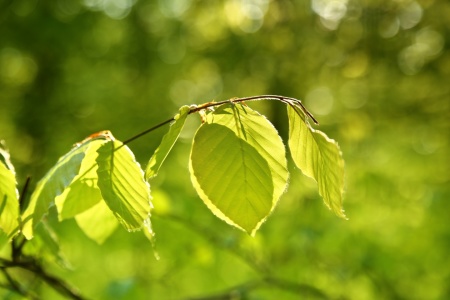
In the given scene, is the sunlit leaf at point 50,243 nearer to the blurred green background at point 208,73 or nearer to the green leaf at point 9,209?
the green leaf at point 9,209

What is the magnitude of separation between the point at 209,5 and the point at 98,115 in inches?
56.2

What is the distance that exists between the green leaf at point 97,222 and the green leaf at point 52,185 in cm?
22

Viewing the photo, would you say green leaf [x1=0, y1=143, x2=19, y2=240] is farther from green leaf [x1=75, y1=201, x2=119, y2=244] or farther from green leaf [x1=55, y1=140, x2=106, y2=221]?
green leaf [x1=75, y1=201, x2=119, y2=244]

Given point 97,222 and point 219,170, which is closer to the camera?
point 219,170

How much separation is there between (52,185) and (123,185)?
0.22ft

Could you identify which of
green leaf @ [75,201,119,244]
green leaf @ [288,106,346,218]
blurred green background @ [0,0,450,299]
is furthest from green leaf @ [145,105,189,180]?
blurred green background @ [0,0,450,299]

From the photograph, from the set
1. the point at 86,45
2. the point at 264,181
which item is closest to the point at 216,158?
the point at 264,181

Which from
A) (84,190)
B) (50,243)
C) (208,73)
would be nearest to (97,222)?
(50,243)

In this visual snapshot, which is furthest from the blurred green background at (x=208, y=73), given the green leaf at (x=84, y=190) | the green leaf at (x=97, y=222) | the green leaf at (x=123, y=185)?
the green leaf at (x=123, y=185)

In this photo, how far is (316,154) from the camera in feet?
1.91

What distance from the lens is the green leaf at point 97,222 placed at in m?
0.82

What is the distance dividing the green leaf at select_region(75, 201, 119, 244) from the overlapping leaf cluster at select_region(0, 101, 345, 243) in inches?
9.0

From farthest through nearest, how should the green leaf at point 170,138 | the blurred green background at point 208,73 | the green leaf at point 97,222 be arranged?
the blurred green background at point 208,73 → the green leaf at point 97,222 → the green leaf at point 170,138

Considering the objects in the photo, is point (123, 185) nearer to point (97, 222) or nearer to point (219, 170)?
point (219, 170)
